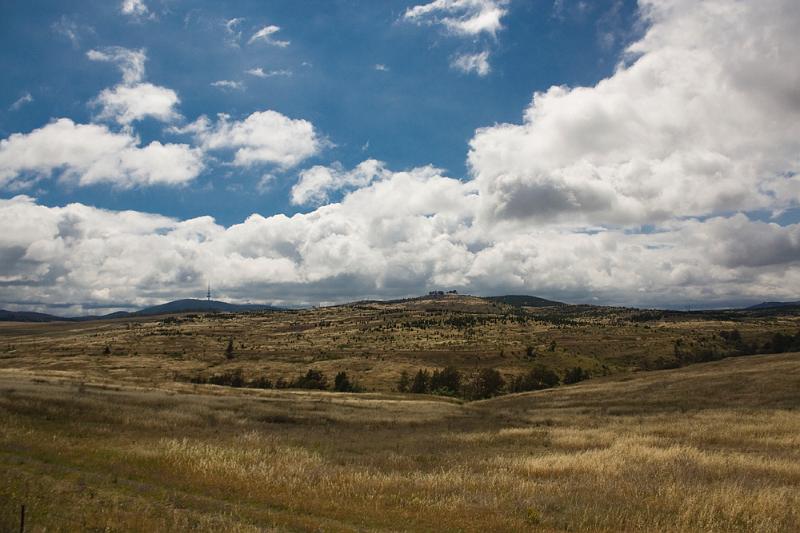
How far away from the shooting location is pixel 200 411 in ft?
112

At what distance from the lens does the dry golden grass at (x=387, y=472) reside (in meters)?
11.6

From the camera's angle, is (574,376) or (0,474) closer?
(0,474)

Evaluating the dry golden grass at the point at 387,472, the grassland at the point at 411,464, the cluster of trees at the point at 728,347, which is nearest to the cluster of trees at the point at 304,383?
the grassland at the point at 411,464

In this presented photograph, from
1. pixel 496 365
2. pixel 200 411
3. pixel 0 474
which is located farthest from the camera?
pixel 496 365

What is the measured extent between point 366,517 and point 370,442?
49.8ft

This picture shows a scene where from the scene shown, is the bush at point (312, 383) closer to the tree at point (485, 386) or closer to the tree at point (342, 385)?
the tree at point (342, 385)

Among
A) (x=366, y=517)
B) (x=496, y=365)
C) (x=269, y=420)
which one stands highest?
(x=366, y=517)

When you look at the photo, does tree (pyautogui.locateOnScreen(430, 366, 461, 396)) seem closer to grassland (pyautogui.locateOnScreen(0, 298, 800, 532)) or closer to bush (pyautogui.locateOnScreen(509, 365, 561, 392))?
bush (pyautogui.locateOnScreen(509, 365, 561, 392))

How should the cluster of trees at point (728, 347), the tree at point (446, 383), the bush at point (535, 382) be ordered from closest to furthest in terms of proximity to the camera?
the bush at point (535, 382) < the tree at point (446, 383) < the cluster of trees at point (728, 347)

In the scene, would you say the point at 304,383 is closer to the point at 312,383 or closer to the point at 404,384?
the point at 312,383

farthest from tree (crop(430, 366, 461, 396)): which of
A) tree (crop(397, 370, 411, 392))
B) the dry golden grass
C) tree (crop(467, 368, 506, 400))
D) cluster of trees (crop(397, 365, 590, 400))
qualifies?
the dry golden grass

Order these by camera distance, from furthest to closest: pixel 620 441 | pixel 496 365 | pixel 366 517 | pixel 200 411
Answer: pixel 496 365 → pixel 200 411 → pixel 620 441 → pixel 366 517

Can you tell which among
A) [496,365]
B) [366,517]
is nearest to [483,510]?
[366,517]

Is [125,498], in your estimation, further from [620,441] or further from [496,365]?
[496,365]
